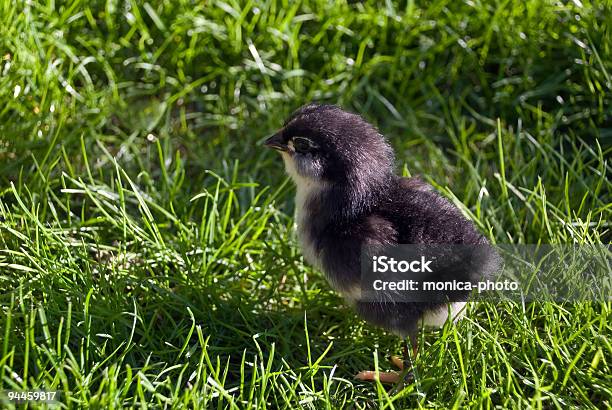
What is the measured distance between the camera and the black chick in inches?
119

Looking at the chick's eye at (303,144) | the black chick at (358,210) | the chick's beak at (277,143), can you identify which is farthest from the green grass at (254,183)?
the chick's eye at (303,144)

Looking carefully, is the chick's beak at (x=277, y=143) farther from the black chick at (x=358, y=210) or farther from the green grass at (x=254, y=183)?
the green grass at (x=254, y=183)

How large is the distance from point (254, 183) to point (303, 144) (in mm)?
551

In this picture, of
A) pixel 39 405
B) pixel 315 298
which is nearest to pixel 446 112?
pixel 315 298

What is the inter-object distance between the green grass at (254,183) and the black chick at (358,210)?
23 cm

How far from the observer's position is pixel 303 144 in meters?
3.29

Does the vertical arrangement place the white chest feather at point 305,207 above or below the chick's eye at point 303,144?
below

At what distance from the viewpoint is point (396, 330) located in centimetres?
310

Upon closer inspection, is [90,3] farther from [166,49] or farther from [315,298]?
[315,298]

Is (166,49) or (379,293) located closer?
(379,293)

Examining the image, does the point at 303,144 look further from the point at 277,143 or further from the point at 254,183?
the point at 254,183

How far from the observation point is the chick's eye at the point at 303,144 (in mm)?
3248

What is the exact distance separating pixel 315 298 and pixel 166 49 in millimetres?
1941

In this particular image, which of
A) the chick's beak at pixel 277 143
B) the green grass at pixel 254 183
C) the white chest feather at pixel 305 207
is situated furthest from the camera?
the chick's beak at pixel 277 143
